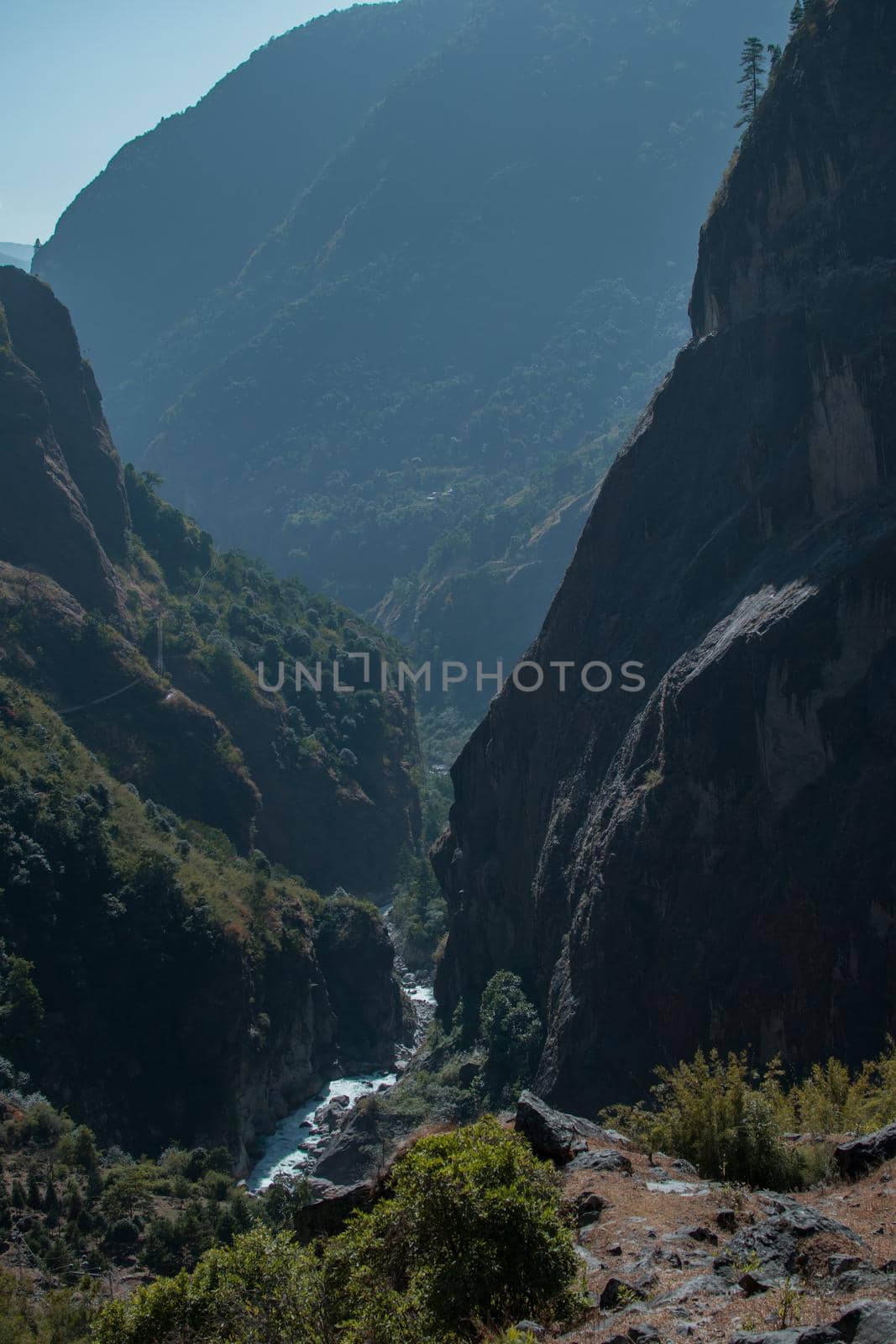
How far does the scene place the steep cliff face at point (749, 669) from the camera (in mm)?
43844

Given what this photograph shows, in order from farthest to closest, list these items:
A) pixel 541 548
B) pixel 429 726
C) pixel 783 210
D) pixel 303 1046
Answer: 1. pixel 541 548
2. pixel 429 726
3. pixel 303 1046
4. pixel 783 210

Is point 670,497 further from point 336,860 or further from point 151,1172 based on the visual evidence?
point 336,860

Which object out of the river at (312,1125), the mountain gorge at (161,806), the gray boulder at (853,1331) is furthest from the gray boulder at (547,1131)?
the river at (312,1125)

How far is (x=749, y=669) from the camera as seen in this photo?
4816 centimetres

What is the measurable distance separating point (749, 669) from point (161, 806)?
153 feet

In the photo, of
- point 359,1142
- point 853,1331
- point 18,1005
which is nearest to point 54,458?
point 18,1005

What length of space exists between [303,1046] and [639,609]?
34634 millimetres

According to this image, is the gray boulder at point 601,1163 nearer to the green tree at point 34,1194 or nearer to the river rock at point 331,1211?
the river rock at point 331,1211

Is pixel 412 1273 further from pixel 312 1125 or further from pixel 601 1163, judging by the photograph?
pixel 312 1125

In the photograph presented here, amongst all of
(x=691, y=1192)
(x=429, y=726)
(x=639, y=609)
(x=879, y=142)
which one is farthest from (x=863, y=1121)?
(x=429, y=726)

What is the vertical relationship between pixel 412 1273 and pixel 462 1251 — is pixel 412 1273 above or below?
below

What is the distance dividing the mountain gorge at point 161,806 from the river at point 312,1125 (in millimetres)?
1130

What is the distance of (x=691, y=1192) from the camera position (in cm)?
2345

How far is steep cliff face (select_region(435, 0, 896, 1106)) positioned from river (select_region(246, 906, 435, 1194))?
1275 centimetres
